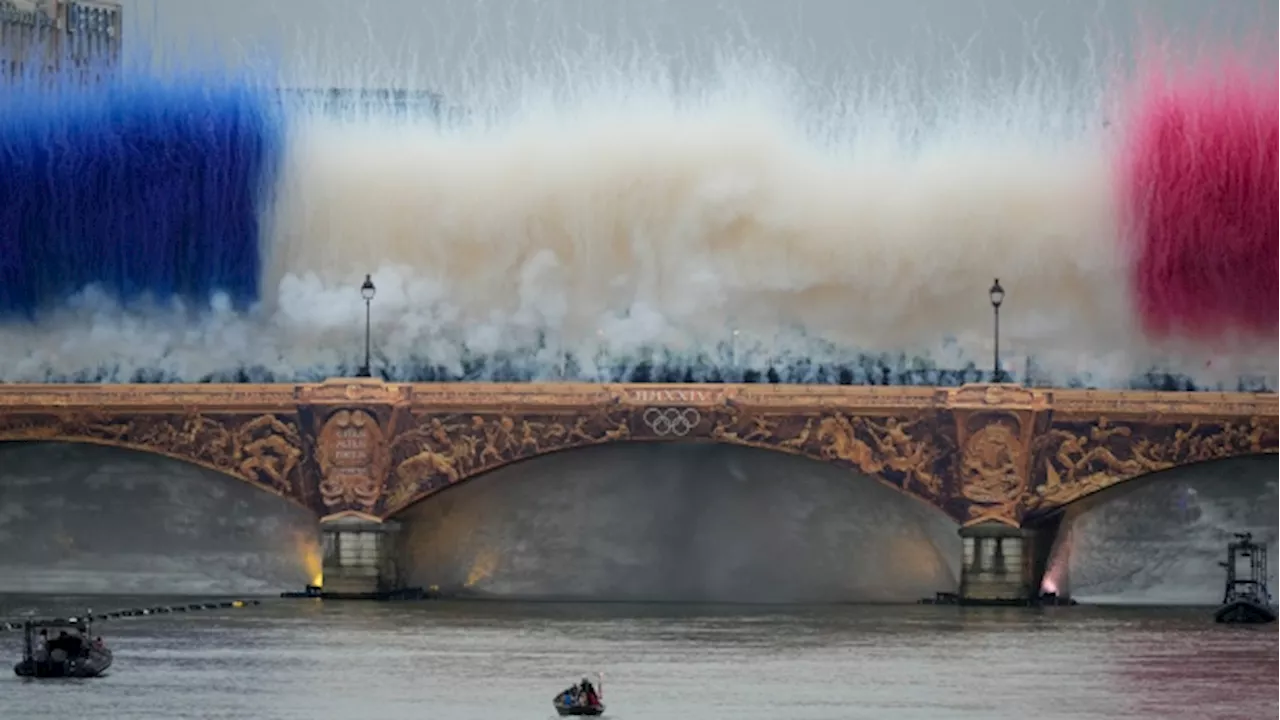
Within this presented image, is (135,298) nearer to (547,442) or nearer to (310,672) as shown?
(547,442)

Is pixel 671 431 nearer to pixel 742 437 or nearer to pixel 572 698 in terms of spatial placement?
pixel 742 437

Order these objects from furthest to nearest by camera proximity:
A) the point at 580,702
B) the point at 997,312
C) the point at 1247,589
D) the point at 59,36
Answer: the point at 59,36 → the point at 1247,589 → the point at 997,312 → the point at 580,702

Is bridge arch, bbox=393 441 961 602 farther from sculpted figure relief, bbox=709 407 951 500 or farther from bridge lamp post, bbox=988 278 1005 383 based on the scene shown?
bridge lamp post, bbox=988 278 1005 383

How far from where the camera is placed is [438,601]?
118m

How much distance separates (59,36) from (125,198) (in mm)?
10218

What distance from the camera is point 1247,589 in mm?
114625

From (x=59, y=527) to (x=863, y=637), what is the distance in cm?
2531

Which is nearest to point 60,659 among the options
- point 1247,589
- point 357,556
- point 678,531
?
point 357,556

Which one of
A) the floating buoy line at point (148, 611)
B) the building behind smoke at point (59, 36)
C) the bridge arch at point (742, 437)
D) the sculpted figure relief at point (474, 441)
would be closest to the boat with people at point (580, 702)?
the floating buoy line at point (148, 611)

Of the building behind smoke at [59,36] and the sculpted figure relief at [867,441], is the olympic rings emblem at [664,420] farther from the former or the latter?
the building behind smoke at [59,36]

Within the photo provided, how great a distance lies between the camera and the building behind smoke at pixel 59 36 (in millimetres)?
121938

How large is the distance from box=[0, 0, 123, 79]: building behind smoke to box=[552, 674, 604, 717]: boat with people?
39.4m

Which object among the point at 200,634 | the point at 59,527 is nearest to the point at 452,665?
the point at 200,634

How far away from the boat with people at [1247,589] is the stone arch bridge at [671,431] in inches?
99.0
